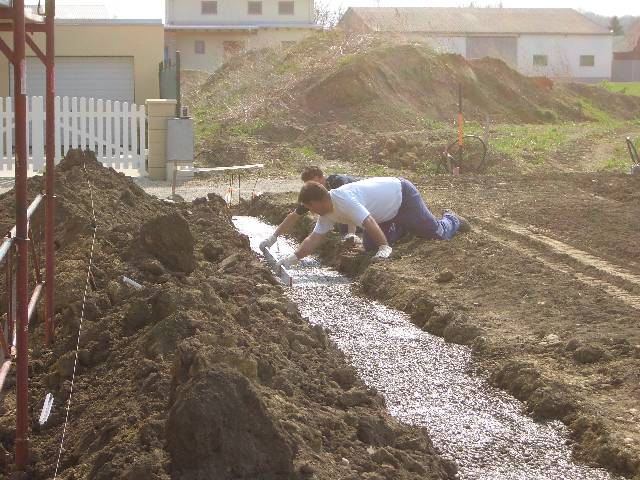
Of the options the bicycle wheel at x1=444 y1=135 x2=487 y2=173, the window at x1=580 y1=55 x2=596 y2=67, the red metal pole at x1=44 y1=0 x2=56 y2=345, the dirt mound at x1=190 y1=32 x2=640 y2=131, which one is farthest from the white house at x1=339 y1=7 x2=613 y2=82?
the red metal pole at x1=44 y1=0 x2=56 y2=345

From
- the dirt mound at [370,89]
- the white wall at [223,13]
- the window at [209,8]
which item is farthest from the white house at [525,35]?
the dirt mound at [370,89]

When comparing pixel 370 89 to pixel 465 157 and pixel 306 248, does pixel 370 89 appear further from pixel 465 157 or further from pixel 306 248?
pixel 306 248

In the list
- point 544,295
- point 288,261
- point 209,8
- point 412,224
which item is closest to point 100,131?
point 412,224

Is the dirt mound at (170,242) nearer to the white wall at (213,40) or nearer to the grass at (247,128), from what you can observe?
the grass at (247,128)

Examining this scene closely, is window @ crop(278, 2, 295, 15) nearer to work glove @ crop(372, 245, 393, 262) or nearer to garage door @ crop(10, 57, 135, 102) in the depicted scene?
garage door @ crop(10, 57, 135, 102)

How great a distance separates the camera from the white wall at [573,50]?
6500 cm

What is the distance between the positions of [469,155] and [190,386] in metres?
17.9

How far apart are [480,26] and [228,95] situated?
36.2 meters

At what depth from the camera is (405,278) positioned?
10477mm

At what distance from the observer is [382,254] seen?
1134 centimetres

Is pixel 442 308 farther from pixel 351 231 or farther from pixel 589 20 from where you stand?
pixel 589 20

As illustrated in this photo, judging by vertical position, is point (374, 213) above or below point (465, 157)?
below

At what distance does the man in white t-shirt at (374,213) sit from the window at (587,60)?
2261 inches

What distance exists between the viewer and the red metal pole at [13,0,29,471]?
4.92 m
